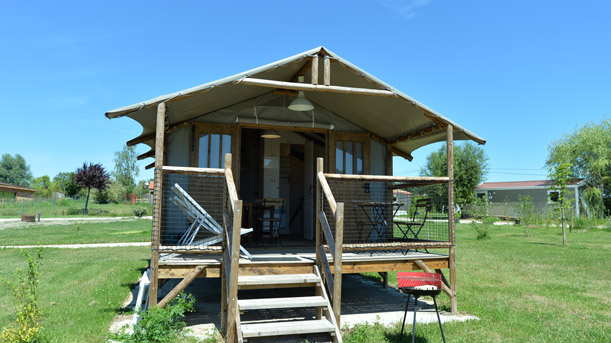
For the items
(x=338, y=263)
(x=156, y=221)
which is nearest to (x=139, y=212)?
(x=156, y=221)

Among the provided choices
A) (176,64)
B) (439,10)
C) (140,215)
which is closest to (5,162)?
(140,215)

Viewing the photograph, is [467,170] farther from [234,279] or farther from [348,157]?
[234,279]

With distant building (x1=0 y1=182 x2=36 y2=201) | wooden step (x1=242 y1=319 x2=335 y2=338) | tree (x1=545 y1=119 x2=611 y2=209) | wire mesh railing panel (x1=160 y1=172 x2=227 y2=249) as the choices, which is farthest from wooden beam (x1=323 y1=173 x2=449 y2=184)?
distant building (x1=0 y1=182 x2=36 y2=201)

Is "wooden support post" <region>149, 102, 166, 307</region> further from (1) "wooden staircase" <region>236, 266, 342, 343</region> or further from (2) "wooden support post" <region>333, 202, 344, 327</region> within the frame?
(2) "wooden support post" <region>333, 202, 344, 327</region>

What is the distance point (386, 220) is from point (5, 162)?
9136 centimetres

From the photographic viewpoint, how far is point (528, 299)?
6.11 metres

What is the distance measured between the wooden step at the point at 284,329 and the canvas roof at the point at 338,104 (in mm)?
2701

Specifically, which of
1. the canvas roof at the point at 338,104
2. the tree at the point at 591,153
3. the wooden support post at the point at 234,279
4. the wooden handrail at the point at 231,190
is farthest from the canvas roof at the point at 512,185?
the wooden support post at the point at 234,279

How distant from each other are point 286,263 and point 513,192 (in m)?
33.4

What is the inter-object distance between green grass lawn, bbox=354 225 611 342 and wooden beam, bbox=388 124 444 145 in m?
2.51

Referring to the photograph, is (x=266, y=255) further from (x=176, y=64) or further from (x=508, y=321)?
(x=176, y=64)

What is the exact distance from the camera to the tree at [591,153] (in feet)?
97.6

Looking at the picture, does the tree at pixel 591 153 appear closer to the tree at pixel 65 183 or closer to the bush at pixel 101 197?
the bush at pixel 101 197

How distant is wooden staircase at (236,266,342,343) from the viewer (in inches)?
143
